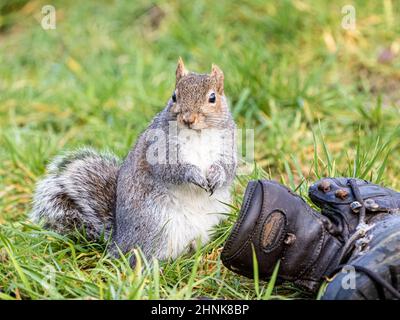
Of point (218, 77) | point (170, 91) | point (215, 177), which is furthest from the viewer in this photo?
point (170, 91)

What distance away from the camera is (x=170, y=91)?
427cm

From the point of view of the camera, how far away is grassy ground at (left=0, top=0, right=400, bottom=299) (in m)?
2.53

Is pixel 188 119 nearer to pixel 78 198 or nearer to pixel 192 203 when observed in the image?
pixel 192 203

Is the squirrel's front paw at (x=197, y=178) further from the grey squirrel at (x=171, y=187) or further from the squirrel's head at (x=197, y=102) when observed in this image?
the squirrel's head at (x=197, y=102)

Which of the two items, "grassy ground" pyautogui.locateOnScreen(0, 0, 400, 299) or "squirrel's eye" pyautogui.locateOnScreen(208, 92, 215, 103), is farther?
"squirrel's eye" pyautogui.locateOnScreen(208, 92, 215, 103)

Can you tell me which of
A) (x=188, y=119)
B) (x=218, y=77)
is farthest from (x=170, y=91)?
(x=188, y=119)

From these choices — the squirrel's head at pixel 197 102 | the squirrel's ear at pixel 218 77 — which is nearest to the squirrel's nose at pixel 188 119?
the squirrel's head at pixel 197 102

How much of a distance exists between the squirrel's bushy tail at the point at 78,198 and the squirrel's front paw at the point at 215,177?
0.47m

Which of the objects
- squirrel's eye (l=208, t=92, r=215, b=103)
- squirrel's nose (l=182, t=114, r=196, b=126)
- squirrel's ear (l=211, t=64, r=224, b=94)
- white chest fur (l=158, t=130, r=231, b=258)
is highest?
A: squirrel's ear (l=211, t=64, r=224, b=94)

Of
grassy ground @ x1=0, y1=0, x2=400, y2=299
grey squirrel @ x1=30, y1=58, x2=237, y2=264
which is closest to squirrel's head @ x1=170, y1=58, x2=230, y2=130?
grey squirrel @ x1=30, y1=58, x2=237, y2=264

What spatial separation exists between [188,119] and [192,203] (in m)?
→ 0.35

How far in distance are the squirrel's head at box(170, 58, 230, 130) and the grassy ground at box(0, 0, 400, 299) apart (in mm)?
372

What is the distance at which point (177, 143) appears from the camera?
2.65 m

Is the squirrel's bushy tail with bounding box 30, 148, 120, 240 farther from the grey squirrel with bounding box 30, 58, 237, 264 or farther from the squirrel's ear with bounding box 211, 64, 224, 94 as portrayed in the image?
the squirrel's ear with bounding box 211, 64, 224, 94
